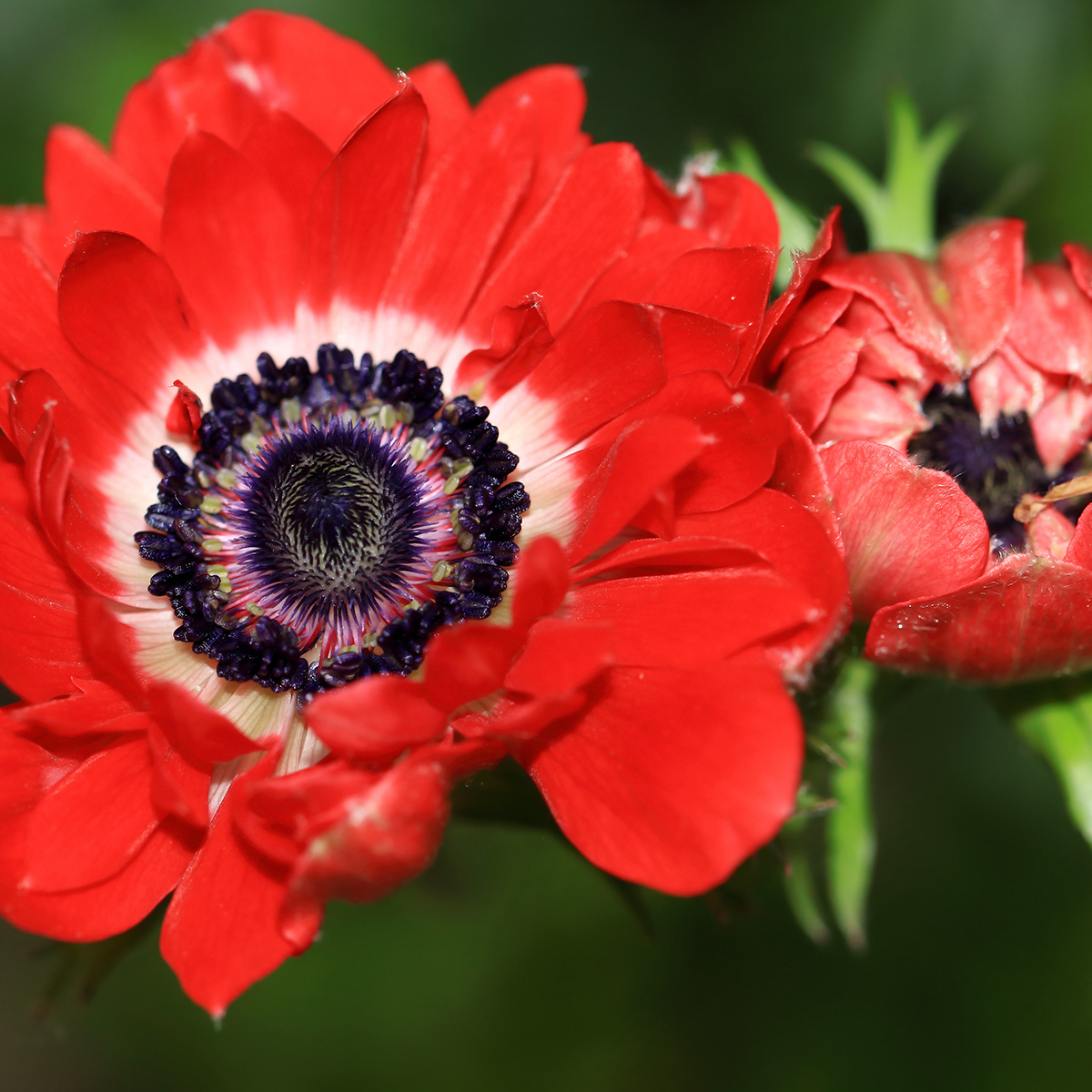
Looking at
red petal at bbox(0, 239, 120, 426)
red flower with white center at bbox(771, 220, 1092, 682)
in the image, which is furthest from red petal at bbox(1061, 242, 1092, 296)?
red petal at bbox(0, 239, 120, 426)

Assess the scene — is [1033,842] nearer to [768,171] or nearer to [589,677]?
[768,171]

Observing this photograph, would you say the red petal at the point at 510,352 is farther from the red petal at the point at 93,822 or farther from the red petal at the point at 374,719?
the red petal at the point at 93,822

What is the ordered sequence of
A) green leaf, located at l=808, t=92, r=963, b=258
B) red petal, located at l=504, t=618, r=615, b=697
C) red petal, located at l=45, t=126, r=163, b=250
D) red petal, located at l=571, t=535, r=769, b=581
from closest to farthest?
red petal, located at l=504, t=618, r=615, b=697
red petal, located at l=571, t=535, r=769, b=581
red petal, located at l=45, t=126, r=163, b=250
green leaf, located at l=808, t=92, r=963, b=258

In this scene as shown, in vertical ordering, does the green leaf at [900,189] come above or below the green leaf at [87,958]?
above

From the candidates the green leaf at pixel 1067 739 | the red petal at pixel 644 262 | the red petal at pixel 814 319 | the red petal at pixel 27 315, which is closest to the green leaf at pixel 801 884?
the green leaf at pixel 1067 739

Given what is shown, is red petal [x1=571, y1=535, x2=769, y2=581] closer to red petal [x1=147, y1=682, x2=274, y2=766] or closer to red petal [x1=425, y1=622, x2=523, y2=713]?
red petal [x1=425, y1=622, x2=523, y2=713]

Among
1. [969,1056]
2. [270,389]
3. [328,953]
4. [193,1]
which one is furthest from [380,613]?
[193,1]

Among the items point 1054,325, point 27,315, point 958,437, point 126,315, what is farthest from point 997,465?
point 27,315
